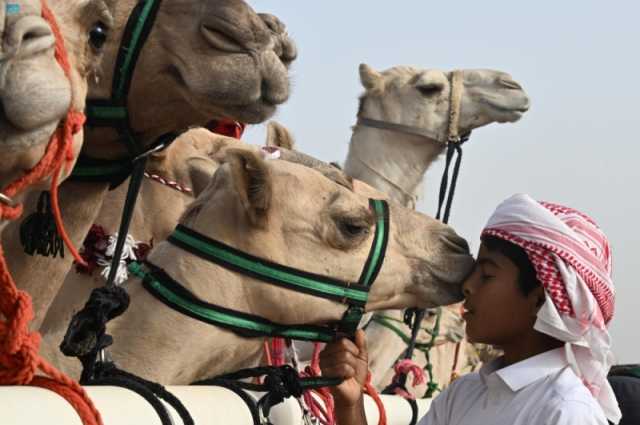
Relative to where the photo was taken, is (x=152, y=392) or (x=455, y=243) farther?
(x=455, y=243)

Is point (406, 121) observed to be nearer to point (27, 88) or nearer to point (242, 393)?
point (242, 393)

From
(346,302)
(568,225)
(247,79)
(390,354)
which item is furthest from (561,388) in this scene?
(390,354)

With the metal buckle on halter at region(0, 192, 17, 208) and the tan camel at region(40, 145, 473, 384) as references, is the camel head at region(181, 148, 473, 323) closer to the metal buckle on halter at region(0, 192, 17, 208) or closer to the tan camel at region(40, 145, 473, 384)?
the tan camel at region(40, 145, 473, 384)

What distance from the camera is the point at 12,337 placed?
2.26 meters

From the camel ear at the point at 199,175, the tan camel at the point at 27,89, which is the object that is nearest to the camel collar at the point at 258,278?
the camel ear at the point at 199,175

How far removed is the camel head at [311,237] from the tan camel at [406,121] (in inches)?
131

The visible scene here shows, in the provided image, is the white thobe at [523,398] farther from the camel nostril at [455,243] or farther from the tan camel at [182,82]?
the tan camel at [182,82]

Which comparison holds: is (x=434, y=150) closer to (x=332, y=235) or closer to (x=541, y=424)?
(x=332, y=235)

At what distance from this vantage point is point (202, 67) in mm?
3551

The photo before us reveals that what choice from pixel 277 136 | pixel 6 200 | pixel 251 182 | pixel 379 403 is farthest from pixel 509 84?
pixel 6 200

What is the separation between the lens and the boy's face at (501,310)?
3.56 meters

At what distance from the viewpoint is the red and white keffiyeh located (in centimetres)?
348

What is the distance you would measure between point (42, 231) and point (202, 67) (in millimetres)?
543

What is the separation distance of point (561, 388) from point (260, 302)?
844mm
